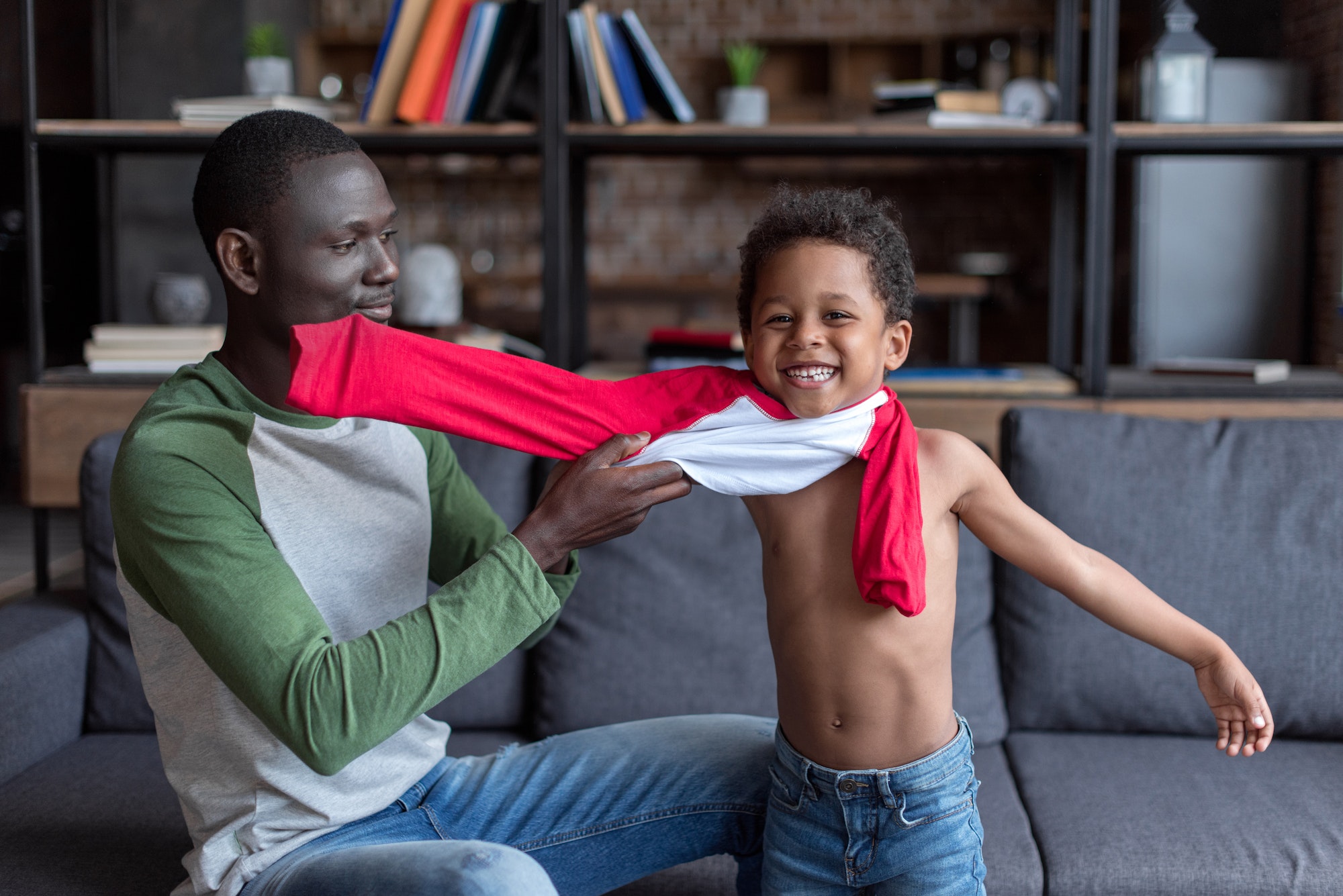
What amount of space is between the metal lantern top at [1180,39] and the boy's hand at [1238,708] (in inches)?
57.3

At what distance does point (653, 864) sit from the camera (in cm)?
131

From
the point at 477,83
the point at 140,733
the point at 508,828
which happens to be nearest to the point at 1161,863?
the point at 508,828

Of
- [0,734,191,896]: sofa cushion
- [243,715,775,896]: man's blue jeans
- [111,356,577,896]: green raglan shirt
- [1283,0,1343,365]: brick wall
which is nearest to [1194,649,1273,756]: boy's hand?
[243,715,775,896]: man's blue jeans

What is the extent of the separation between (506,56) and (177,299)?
846mm

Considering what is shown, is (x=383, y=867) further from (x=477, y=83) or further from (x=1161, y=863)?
(x=477, y=83)

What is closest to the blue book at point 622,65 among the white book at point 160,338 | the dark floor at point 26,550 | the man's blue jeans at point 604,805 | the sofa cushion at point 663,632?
the sofa cushion at point 663,632

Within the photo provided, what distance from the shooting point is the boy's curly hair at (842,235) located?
3.94 feet

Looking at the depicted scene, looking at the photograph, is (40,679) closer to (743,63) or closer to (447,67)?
(447,67)

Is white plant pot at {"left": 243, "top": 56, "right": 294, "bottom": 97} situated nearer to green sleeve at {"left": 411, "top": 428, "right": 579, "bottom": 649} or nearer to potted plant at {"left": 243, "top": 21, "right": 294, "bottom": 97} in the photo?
potted plant at {"left": 243, "top": 21, "right": 294, "bottom": 97}

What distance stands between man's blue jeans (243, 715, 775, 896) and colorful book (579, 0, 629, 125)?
4.31 feet

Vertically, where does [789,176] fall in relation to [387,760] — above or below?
above

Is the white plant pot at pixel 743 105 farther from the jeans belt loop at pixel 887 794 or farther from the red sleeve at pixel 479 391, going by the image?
the jeans belt loop at pixel 887 794

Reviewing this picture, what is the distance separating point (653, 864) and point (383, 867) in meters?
0.38

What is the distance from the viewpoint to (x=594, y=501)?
1.12m
